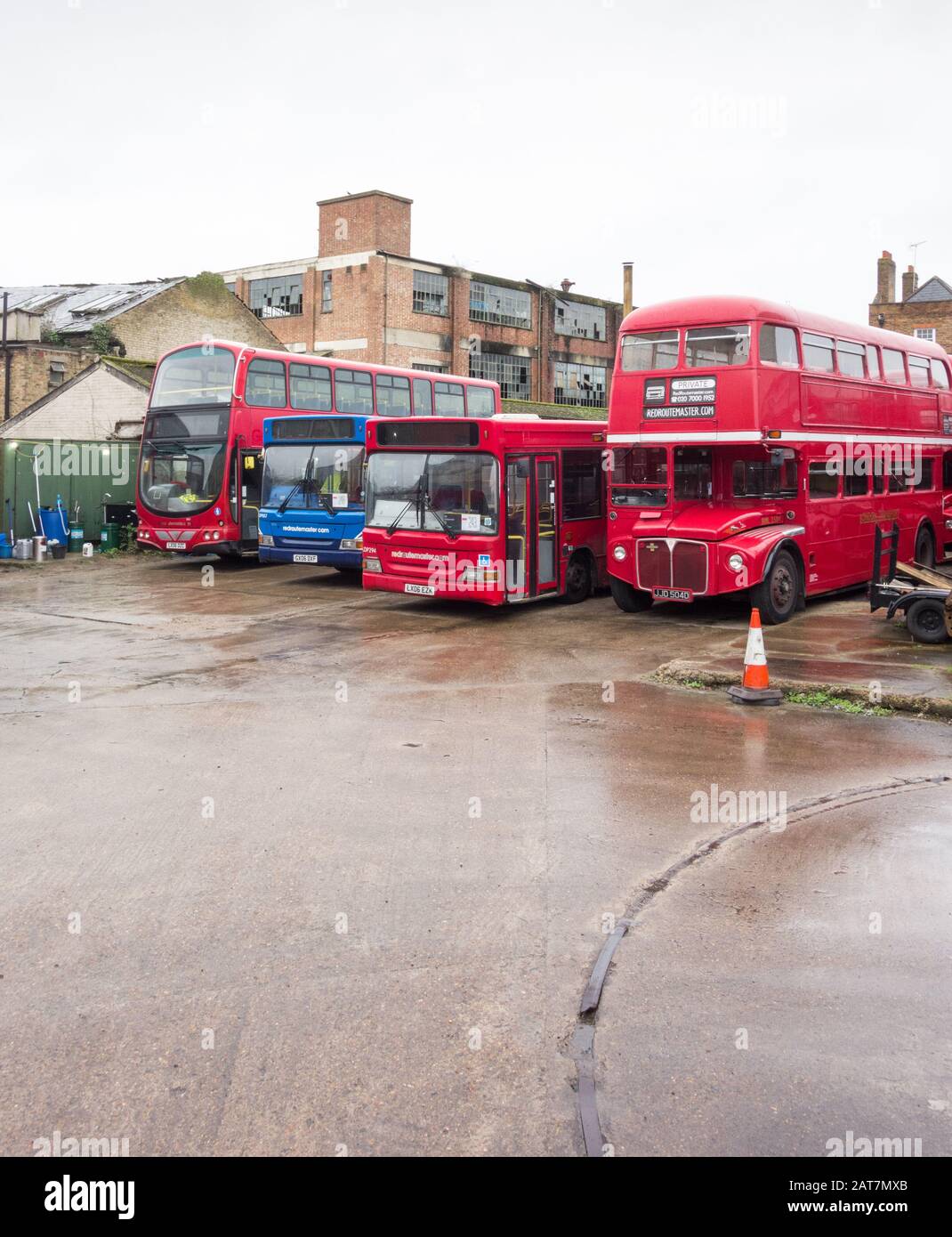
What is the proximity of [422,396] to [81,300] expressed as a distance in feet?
84.7

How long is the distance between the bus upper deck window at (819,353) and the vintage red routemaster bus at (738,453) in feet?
0.08

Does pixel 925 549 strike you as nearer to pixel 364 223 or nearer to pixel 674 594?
pixel 674 594

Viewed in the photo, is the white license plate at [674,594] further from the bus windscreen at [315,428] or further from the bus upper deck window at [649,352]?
the bus windscreen at [315,428]

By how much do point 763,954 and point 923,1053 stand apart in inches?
39.0

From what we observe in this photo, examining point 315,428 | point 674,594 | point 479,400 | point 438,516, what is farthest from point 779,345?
point 479,400

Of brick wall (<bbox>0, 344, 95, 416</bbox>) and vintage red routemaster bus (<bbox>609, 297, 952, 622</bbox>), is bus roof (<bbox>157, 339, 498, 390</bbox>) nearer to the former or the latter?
vintage red routemaster bus (<bbox>609, 297, 952, 622</bbox>)

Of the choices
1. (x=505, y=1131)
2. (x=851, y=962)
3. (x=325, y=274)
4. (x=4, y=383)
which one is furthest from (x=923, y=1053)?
(x=325, y=274)

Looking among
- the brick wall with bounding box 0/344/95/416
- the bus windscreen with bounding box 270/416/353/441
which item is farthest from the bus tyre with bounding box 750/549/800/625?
the brick wall with bounding box 0/344/95/416

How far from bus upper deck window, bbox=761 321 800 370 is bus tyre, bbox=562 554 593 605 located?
14.9 ft

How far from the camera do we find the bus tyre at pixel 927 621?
44.0 ft

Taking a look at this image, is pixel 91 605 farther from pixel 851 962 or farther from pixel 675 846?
pixel 851 962

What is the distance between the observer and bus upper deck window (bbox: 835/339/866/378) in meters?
16.7

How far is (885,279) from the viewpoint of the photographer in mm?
61719

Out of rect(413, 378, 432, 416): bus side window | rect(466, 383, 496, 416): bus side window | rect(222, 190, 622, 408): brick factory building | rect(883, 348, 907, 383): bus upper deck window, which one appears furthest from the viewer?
rect(222, 190, 622, 408): brick factory building
